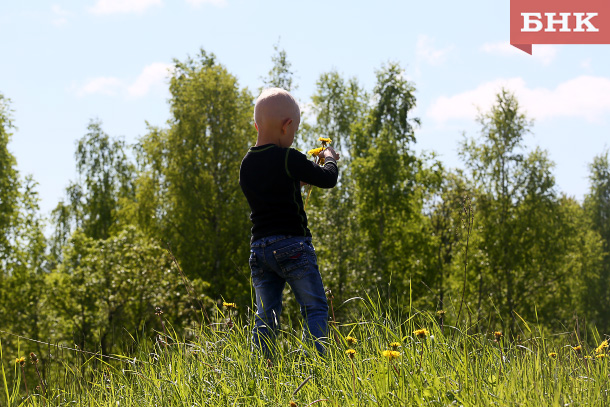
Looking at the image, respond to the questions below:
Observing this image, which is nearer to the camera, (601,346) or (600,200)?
(601,346)

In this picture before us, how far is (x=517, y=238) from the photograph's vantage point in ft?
87.1

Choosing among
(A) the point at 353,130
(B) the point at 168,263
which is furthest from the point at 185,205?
(A) the point at 353,130

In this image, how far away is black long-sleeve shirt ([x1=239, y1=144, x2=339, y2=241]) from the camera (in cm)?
403

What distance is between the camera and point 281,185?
13.4 feet

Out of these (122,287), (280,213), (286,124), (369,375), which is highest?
(286,124)

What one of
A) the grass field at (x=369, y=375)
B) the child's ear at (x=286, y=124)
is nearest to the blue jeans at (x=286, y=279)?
the grass field at (x=369, y=375)

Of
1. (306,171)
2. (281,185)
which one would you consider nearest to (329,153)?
(306,171)

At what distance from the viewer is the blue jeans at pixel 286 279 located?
3.81 metres

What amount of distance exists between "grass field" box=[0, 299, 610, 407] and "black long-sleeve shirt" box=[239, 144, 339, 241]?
0.67m

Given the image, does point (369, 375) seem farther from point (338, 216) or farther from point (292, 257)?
point (338, 216)

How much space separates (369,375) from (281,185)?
5.06 ft

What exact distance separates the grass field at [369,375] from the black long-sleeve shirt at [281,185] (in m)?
0.67

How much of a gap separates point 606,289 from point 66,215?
33.8 m

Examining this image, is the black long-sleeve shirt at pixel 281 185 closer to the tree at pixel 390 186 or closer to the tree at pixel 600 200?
the tree at pixel 390 186
